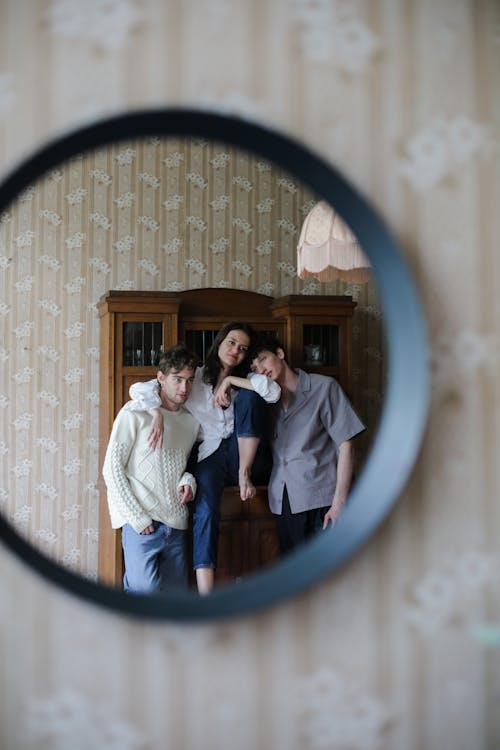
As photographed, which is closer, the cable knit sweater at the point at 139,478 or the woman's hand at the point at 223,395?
the cable knit sweater at the point at 139,478

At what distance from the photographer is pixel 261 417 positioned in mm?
3504

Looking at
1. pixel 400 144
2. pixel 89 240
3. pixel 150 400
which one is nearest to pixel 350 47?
pixel 400 144

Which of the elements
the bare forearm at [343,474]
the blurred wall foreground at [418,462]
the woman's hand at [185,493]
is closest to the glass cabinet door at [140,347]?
the woman's hand at [185,493]

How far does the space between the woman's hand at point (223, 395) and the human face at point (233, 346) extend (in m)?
0.10

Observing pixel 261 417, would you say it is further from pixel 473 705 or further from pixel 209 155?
pixel 473 705

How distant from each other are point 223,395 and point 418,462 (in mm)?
2101

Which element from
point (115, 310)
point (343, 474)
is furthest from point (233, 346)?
point (343, 474)

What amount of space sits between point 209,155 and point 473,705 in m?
3.18

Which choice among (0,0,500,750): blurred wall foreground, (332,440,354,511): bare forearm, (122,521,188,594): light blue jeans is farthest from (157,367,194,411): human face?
(0,0,500,750): blurred wall foreground

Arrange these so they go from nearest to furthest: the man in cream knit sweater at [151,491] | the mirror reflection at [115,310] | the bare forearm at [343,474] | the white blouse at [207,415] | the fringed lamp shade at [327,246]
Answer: the fringed lamp shade at [327,246] → the bare forearm at [343,474] → the man in cream knit sweater at [151,491] → the white blouse at [207,415] → the mirror reflection at [115,310]

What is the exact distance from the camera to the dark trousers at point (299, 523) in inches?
132

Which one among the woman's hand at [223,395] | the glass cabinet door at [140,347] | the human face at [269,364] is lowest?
the woman's hand at [223,395]

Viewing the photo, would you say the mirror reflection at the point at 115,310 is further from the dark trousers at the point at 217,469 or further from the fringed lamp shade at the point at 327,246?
the fringed lamp shade at the point at 327,246

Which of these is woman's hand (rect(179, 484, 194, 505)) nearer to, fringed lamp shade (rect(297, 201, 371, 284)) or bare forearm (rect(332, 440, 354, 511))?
bare forearm (rect(332, 440, 354, 511))
